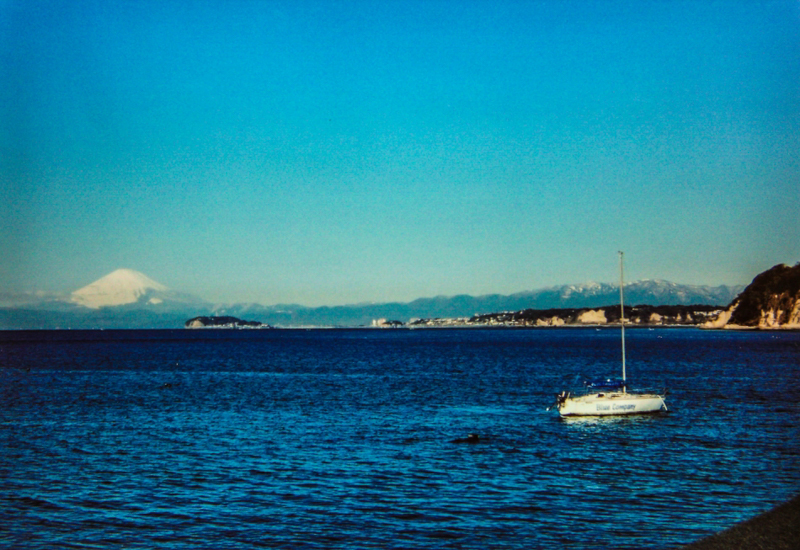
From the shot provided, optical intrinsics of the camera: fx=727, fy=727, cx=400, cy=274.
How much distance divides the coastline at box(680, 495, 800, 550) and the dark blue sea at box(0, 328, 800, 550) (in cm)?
128

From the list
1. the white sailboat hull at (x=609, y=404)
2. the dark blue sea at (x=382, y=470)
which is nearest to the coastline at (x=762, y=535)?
the dark blue sea at (x=382, y=470)

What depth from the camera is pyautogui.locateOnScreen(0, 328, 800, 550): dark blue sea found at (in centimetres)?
2431

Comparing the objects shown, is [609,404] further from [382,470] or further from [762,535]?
[762,535]

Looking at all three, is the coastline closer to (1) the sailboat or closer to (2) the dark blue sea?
(2) the dark blue sea

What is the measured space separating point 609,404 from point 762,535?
30301 millimetres

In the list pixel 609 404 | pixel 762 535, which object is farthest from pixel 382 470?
pixel 609 404

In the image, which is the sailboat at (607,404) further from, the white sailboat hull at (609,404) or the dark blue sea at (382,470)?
the dark blue sea at (382,470)

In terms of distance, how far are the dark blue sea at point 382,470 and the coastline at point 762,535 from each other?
1.28 meters

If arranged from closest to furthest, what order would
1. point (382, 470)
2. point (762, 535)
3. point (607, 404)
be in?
point (762, 535)
point (382, 470)
point (607, 404)

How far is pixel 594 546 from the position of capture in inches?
887

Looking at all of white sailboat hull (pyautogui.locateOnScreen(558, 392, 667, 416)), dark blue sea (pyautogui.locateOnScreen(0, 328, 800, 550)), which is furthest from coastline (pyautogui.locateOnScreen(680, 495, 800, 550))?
white sailboat hull (pyautogui.locateOnScreen(558, 392, 667, 416))

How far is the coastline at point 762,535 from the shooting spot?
2011cm

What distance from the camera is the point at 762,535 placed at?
21.1 metres

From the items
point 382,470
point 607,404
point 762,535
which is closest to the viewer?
point 762,535
